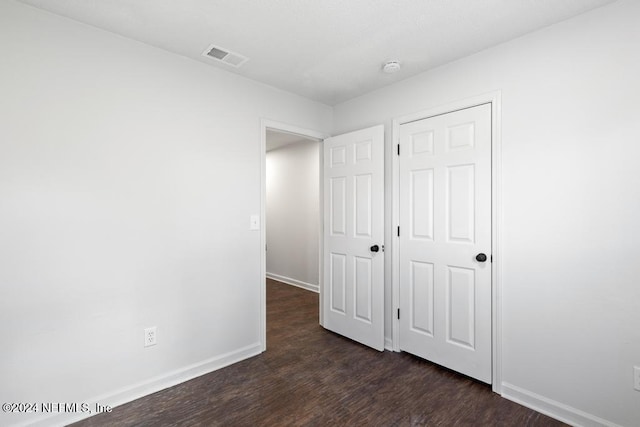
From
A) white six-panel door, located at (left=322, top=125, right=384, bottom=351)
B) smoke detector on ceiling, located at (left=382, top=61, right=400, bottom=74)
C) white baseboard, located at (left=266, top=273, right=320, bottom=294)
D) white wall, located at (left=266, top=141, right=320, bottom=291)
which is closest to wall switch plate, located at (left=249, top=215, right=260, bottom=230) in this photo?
white six-panel door, located at (left=322, top=125, right=384, bottom=351)

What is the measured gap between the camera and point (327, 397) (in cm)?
212

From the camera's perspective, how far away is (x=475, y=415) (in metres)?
1.93

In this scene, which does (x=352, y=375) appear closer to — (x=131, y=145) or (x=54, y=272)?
(x=54, y=272)

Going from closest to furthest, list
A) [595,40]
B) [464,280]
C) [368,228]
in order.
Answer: [595,40] < [464,280] < [368,228]

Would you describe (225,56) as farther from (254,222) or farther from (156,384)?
(156,384)

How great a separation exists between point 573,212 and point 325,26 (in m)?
1.99

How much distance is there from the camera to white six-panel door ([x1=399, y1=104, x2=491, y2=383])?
2281mm

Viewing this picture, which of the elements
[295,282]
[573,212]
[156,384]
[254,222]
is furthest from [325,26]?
[295,282]

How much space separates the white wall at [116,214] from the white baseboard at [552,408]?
2.06 meters

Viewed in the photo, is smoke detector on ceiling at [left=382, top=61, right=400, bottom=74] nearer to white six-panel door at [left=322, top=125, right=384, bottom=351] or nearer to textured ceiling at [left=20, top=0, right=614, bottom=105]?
textured ceiling at [left=20, top=0, right=614, bottom=105]

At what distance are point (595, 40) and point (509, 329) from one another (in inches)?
76.4

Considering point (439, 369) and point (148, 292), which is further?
point (439, 369)

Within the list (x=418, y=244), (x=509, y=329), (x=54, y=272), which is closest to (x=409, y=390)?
(x=509, y=329)

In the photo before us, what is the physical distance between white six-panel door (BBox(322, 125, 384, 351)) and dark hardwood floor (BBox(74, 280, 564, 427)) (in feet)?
1.13
